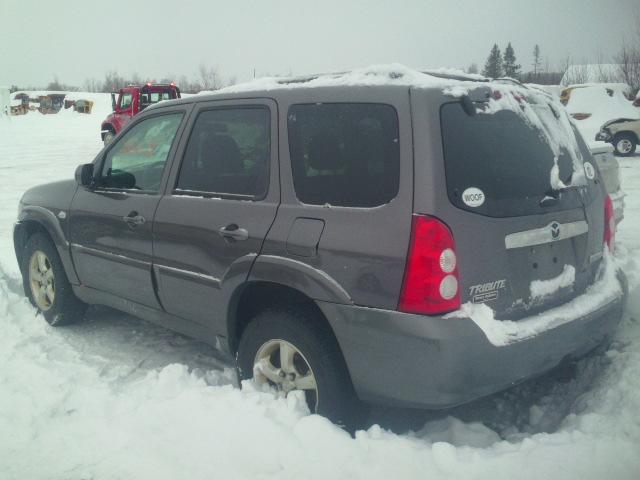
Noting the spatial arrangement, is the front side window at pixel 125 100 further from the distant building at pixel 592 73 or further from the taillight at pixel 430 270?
the distant building at pixel 592 73

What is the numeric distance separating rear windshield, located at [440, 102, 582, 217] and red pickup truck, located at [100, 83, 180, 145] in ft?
55.3

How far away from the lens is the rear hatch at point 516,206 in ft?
8.19

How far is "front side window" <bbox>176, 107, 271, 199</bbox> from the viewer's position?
313 centimetres

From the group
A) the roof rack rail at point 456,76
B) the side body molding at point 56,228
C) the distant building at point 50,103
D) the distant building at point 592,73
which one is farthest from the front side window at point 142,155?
the distant building at point 50,103

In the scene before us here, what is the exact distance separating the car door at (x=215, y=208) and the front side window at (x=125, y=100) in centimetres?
1631

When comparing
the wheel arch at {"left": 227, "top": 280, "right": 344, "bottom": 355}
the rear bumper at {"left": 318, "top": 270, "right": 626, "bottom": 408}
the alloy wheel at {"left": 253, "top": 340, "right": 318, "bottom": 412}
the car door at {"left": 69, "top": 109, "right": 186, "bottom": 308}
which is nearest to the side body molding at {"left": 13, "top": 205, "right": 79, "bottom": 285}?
the car door at {"left": 69, "top": 109, "right": 186, "bottom": 308}

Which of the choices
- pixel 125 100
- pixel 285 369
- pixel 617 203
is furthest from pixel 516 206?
pixel 125 100

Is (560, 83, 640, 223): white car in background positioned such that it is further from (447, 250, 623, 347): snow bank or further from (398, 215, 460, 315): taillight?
(398, 215, 460, 315): taillight

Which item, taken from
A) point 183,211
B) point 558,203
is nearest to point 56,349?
point 183,211

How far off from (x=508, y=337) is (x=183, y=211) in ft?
6.40

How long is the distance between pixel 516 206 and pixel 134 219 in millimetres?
2353

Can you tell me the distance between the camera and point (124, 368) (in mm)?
3949

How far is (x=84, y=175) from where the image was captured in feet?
13.6

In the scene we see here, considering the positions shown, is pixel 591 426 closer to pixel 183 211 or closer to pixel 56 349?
pixel 183 211
